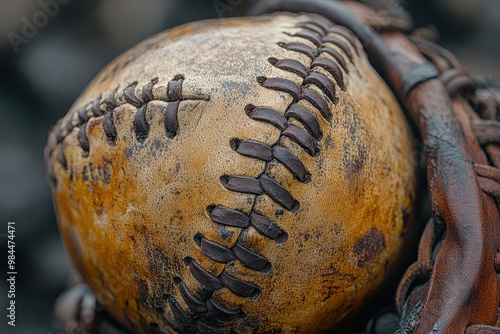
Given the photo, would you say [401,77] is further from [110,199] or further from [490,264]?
[110,199]

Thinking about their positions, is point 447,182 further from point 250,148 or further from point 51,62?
point 51,62

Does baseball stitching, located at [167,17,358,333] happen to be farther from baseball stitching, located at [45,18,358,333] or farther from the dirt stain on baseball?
the dirt stain on baseball

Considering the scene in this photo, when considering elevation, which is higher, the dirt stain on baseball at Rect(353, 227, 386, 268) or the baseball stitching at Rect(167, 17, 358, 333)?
the baseball stitching at Rect(167, 17, 358, 333)

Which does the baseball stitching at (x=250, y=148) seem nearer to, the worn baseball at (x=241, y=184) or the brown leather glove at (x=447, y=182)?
the worn baseball at (x=241, y=184)

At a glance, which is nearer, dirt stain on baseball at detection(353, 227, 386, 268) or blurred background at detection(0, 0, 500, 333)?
dirt stain on baseball at detection(353, 227, 386, 268)

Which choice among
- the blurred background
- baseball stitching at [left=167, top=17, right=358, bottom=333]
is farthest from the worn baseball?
the blurred background

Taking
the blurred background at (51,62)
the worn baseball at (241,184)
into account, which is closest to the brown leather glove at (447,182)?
the worn baseball at (241,184)
